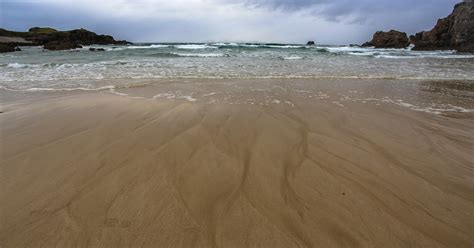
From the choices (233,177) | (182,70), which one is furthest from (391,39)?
(233,177)

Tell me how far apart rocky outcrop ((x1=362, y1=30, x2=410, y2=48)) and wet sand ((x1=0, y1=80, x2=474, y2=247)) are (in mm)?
52732

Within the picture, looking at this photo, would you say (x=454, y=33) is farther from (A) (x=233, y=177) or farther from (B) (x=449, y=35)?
(A) (x=233, y=177)

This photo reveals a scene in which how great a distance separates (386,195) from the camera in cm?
211

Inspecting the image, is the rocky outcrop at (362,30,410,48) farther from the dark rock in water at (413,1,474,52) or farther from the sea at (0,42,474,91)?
the sea at (0,42,474,91)

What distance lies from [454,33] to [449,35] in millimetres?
2173

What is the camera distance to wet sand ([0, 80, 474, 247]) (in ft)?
5.58

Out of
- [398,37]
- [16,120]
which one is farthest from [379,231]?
[398,37]

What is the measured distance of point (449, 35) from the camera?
135 feet

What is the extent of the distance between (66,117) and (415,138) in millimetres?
5017

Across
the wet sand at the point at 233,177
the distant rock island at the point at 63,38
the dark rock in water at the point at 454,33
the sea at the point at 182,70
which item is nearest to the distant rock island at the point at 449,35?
the dark rock in water at the point at 454,33

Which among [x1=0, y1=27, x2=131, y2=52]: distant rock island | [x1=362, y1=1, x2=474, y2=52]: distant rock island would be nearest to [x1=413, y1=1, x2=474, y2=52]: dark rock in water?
[x1=362, y1=1, x2=474, y2=52]: distant rock island

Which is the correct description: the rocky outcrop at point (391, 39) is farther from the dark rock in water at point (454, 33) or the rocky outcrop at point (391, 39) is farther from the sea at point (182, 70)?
the sea at point (182, 70)

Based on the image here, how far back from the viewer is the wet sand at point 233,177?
1.70 meters

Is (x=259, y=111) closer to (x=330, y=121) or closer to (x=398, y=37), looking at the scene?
(x=330, y=121)
